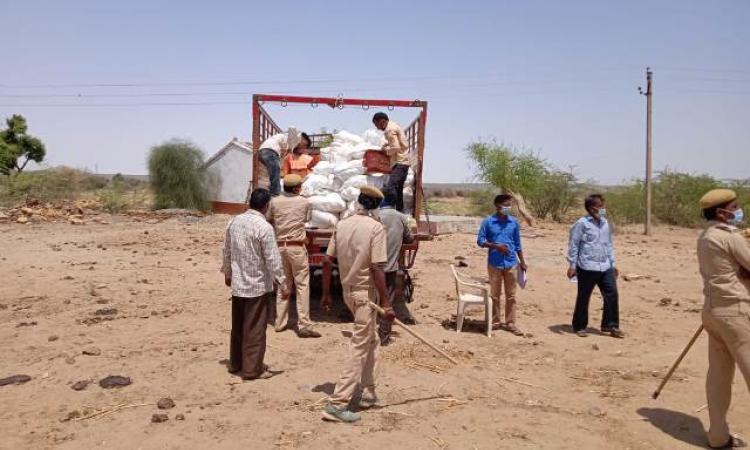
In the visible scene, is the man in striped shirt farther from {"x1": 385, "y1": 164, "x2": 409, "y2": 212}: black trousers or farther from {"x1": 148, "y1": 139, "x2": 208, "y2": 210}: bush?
{"x1": 148, "y1": 139, "x2": 208, "y2": 210}: bush

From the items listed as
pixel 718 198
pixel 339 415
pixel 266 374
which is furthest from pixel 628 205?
pixel 339 415

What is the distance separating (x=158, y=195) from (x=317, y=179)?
69.9 ft

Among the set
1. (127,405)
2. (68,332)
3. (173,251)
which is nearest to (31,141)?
(173,251)

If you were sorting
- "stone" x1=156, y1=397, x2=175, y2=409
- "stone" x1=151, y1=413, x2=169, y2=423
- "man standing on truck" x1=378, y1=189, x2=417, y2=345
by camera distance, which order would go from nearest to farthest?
"stone" x1=151, y1=413, x2=169, y2=423 < "stone" x1=156, y1=397, x2=175, y2=409 < "man standing on truck" x1=378, y1=189, x2=417, y2=345

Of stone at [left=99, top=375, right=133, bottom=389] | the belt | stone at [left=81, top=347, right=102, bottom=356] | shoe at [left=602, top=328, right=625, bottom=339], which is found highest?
the belt

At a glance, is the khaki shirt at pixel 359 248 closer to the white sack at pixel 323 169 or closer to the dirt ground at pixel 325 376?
the dirt ground at pixel 325 376

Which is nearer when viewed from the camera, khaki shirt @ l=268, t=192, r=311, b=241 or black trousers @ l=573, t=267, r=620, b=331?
khaki shirt @ l=268, t=192, r=311, b=241

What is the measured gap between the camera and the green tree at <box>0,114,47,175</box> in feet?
100.0

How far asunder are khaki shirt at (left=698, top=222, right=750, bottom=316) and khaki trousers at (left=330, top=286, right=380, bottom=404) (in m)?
2.28

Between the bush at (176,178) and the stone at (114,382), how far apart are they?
22037 mm

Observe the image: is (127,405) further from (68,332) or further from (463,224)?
(463,224)

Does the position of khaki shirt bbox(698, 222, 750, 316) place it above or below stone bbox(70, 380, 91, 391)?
above

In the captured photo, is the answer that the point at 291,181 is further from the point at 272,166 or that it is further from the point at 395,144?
the point at 395,144

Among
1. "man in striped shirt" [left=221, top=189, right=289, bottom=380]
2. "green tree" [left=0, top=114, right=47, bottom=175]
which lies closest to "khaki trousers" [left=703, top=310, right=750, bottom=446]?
"man in striped shirt" [left=221, top=189, right=289, bottom=380]
